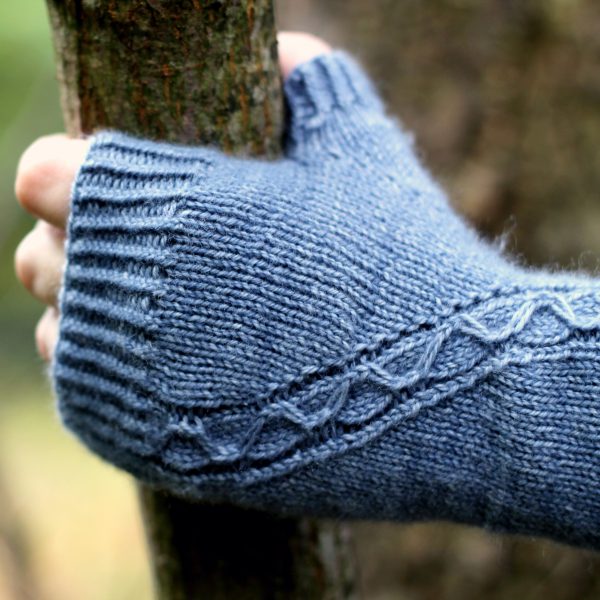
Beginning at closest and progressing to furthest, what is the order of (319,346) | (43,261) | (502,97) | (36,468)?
1. (319,346)
2. (43,261)
3. (502,97)
4. (36,468)

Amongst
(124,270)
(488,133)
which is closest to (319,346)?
(124,270)

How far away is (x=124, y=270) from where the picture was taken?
810mm

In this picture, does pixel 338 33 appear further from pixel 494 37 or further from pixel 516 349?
pixel 516 349

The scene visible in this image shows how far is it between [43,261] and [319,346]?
0.38 metres

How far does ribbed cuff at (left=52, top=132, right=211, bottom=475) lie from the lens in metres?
Result: 0.80

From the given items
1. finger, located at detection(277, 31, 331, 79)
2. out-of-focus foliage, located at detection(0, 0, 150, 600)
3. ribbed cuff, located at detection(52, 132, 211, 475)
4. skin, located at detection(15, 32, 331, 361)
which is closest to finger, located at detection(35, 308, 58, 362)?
skin, located at detection(15, 32, 331, 361)

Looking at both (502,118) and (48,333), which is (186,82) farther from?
(502,118)

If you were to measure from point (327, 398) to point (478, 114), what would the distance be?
138 cm

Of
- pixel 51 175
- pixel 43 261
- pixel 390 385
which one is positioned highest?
pixel 51 175

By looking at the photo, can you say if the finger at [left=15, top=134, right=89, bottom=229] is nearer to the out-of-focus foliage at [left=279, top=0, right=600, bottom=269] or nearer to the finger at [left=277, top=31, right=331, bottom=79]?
the finger at [left=277, top=31, right=331, bottom=79]

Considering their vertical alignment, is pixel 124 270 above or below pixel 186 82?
below

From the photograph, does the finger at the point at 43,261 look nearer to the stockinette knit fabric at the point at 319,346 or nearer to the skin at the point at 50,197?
the skin at the point at 50,197

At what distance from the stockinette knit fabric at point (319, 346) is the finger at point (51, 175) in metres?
→ 0.04

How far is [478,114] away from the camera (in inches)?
78.2
